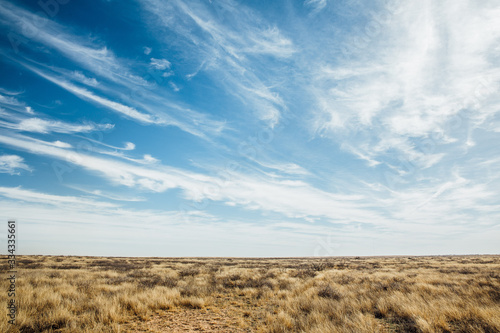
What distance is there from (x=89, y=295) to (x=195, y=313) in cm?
549

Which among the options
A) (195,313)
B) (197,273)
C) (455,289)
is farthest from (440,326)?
(197,273)

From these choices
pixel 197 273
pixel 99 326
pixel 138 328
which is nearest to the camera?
pixel 99 326

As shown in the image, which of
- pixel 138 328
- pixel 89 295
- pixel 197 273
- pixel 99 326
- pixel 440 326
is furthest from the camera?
pixel 197 273

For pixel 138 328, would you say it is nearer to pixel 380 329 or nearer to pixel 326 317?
pixel 326 317

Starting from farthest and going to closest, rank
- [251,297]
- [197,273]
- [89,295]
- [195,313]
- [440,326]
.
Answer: [197,273], [251,297], [89,295], [195,313], [440,326]

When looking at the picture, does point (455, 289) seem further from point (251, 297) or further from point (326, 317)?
point (251, 297)

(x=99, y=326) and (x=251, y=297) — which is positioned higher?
(x=99, y=326)

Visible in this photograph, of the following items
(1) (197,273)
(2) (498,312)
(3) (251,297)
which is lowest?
(1) (197,273)

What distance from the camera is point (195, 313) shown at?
9.64m

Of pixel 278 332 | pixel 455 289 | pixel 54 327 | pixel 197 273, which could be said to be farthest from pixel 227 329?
pixel 197 273

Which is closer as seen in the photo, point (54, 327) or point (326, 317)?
point (54, 327)

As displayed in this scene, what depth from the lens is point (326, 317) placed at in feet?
25.6

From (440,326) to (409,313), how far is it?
1.34m

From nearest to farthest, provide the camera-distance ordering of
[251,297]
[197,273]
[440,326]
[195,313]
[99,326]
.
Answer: [440,326] < [99,326] < [195,313] < [251,297] < [197,273]
